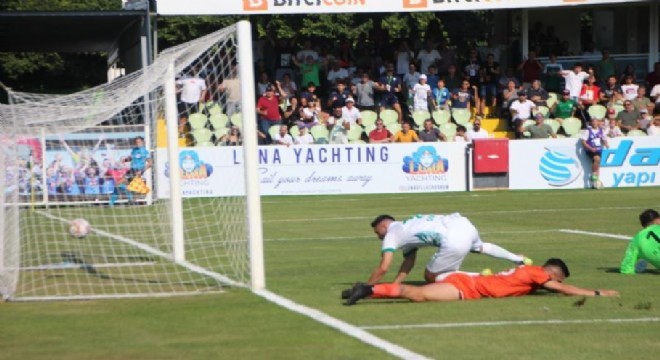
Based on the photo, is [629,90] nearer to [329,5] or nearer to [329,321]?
[329,5]

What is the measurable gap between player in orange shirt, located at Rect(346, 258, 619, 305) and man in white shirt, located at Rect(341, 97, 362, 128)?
23.0m

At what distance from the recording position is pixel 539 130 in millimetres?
34125

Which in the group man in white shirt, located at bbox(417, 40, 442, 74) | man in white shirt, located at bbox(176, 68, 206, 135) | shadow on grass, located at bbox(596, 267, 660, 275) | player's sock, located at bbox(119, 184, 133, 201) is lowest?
shadow on grass, located at bbox(596, 267, 660, 275)

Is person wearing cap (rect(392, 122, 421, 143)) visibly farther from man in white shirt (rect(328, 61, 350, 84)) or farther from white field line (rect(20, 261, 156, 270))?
white field line (rect(20, 261, 156, 270))

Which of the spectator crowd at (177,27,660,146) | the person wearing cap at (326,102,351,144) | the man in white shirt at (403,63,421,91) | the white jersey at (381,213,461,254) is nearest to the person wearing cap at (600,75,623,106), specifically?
the spectator crowd at (177,27,660,146)

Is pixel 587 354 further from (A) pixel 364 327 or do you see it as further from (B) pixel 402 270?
(B) pixel 402 270

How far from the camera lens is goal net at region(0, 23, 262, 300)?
13.6 m

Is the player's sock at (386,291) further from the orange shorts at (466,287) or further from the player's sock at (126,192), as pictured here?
the player's sock at (126,192)

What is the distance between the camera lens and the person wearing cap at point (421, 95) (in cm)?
3600

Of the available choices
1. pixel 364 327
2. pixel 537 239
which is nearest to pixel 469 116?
pixel 537 239

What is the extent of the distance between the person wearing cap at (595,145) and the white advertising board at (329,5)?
552cm

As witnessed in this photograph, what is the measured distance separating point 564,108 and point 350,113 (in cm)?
643

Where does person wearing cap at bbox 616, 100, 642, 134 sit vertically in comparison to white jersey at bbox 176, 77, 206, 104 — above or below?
below

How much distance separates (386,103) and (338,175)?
17.8 feet
